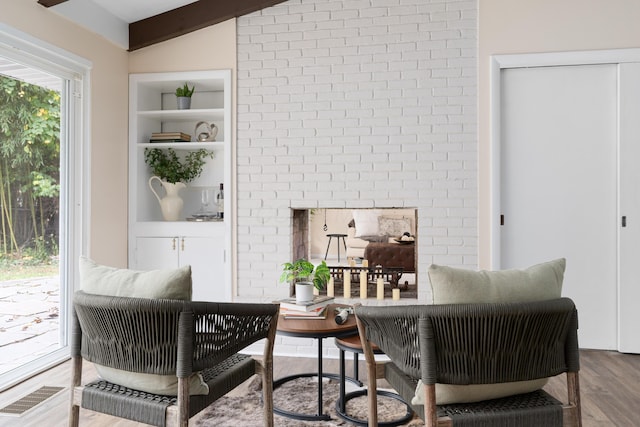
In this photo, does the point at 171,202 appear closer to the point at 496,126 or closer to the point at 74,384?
the point at 74,384

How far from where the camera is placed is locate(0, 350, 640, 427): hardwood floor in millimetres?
2451

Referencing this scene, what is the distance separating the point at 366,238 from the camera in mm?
4043

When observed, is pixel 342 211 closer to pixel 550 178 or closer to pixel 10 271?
pixel 550 178

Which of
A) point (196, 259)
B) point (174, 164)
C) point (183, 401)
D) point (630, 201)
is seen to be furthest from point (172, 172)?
point (630, 201)

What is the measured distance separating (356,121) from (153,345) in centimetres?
255

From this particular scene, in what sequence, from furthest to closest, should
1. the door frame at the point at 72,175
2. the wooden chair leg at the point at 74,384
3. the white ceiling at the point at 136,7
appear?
the white ceiling at the point at 136,7, the door frame at the point at 72,175, the wooden chair leg at the point at 74,384

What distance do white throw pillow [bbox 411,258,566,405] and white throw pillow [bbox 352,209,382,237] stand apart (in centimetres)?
226

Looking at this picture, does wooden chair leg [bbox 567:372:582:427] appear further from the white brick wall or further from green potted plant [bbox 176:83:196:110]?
green potted plant [bbox 176:83:196:110]

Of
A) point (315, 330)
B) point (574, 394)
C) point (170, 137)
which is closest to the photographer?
point (574, 394)

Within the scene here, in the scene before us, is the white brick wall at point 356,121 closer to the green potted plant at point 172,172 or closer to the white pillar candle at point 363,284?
the white pillar candle at point 363,284

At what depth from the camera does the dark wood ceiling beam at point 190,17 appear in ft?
12.7

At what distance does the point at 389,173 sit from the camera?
3797 mm

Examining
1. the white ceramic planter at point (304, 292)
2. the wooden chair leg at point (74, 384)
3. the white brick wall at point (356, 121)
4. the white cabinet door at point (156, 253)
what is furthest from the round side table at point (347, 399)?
the white cabinet door at point (156, 253)

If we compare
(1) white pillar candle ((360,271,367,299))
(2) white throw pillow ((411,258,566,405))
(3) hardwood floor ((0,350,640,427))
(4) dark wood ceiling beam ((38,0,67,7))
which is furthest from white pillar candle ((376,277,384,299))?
(4) dark wood ceiling beam ((38,0,67,7))
